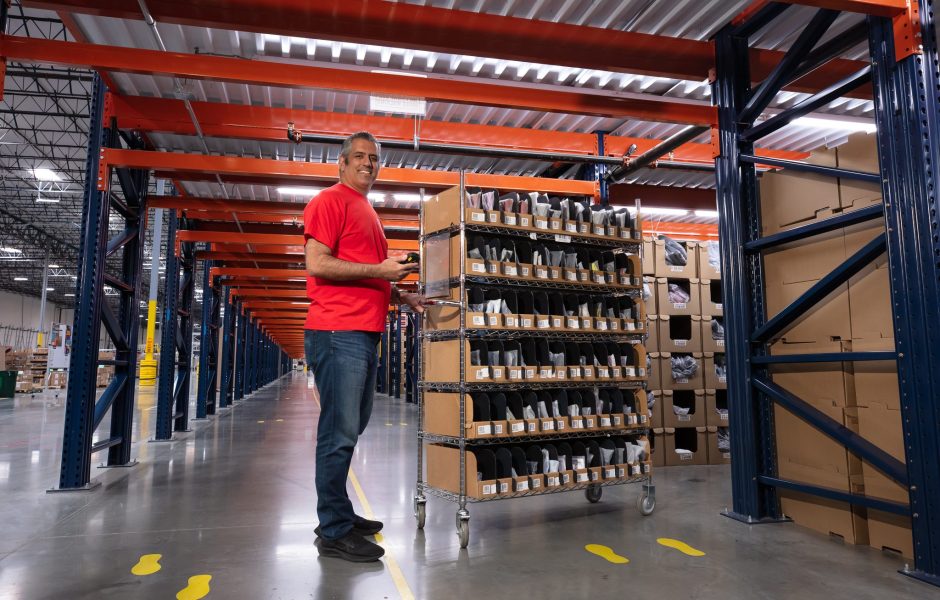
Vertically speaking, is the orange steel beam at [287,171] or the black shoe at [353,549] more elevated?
the orange steel beam at [287,171]

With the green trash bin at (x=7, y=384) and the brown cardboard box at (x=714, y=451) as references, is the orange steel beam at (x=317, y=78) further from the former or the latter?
the green trash bin at (x=7, y=384)

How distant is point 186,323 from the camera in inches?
413

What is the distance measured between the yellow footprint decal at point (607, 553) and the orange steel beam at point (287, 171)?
4.57 metres

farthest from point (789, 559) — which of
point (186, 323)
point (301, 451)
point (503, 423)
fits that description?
point (186, 323)

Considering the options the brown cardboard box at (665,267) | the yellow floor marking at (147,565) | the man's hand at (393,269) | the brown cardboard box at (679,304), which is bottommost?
the yellow floor marking at (147,565)

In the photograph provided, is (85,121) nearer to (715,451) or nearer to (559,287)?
(559,287)

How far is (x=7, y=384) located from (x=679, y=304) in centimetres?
2243

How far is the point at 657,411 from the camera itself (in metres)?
7.16

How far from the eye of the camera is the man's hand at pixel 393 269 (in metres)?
3.17

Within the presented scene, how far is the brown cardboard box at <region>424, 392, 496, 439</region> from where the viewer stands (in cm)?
391

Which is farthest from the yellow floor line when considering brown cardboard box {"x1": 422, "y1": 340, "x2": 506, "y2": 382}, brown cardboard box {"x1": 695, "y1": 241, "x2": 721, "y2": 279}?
brown cardboard box {"x1": 695, "y1": 241, "x2": 721, "y2": 279}

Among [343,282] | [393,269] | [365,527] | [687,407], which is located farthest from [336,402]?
[687,407]

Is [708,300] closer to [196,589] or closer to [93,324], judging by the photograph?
[196,589]

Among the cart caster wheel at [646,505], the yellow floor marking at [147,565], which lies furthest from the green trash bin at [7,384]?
the cart caster wheel at [646,505]
